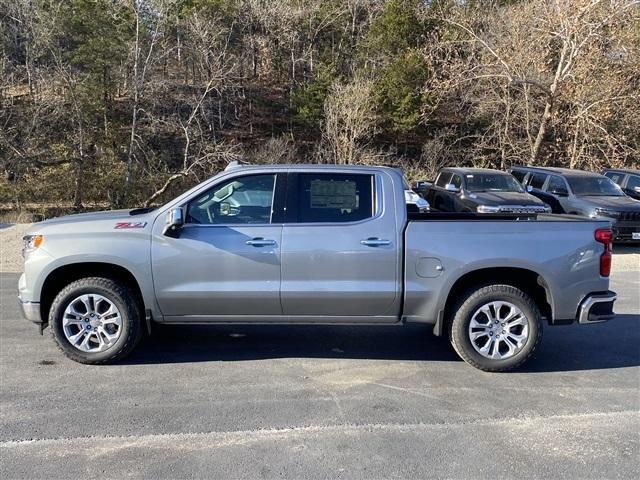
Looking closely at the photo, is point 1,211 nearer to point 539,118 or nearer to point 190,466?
point 190,466

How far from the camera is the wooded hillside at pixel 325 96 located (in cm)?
2067

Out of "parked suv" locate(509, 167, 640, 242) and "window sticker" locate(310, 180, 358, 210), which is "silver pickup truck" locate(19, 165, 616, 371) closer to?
"window sticker" locate(310, 180, 358, 210)

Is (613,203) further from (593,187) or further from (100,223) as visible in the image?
(100,223)

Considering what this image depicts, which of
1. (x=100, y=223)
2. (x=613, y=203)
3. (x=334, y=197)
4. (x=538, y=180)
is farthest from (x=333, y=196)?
(x=538, y=180)

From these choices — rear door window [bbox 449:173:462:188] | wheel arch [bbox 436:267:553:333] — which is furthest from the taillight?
rear door window [bbox 449:173:462:188]

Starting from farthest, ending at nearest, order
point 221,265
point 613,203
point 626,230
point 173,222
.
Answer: point 613,203, point 626,230, point 221,265, point 173,222

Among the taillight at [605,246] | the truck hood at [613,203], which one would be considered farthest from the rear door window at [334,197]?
the truck hood at [613,203]

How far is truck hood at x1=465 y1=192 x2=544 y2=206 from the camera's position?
41.5ft

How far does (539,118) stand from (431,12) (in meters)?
7.34

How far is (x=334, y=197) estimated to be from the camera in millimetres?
4934

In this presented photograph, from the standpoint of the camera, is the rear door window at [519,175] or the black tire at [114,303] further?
the rear door window at [519,175]

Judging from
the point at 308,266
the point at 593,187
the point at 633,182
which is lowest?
the point at 308,266

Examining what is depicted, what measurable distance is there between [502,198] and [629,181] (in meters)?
5.23

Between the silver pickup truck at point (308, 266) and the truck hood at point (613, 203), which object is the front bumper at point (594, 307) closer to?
the silver pickup truck at point (308, 266)
